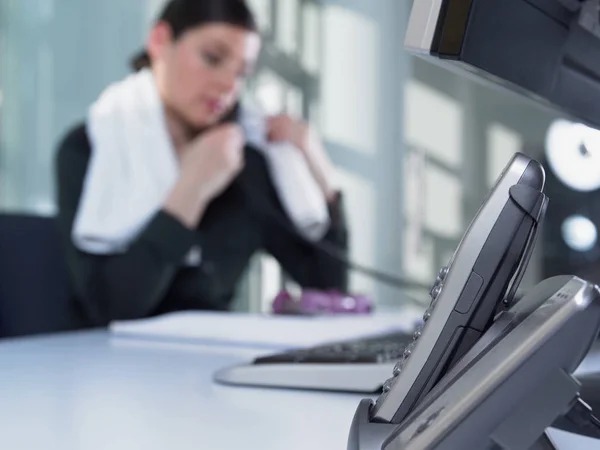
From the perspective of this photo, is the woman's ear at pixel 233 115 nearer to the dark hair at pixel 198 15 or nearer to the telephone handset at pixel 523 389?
the dark hair at pixel 198 15

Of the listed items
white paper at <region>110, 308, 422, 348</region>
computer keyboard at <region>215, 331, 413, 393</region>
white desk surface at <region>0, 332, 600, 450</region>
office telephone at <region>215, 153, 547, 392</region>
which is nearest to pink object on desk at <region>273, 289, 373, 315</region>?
white paper at <region>110, 308, 422, 348</region>

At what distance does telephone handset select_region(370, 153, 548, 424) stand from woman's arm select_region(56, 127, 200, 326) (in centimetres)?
108

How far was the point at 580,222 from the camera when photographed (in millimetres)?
1842

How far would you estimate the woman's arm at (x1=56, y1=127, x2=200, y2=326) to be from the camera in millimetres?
1297

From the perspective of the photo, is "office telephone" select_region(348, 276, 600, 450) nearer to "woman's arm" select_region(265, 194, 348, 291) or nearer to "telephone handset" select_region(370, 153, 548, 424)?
"telephone handset" select_region(370, 153, 548, 424)

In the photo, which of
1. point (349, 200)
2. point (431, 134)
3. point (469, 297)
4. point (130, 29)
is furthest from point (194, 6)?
point (469, 297)

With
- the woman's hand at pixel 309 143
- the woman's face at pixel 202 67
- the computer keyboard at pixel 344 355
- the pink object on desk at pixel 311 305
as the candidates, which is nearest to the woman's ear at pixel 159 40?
the woman's face at pixel 202 67

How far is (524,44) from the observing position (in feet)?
1.45

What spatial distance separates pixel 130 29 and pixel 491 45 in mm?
1092

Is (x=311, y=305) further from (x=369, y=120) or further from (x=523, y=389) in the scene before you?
(x=523, y=389)

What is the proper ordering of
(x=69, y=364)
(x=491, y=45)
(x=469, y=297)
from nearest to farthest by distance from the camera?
(x=469, y=297), (x=491, y=45), (x=69, y=364)

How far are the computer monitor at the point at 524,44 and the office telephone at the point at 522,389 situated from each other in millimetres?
175

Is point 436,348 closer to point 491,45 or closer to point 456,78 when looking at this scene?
point 491,45

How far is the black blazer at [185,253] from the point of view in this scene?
4.30ft
